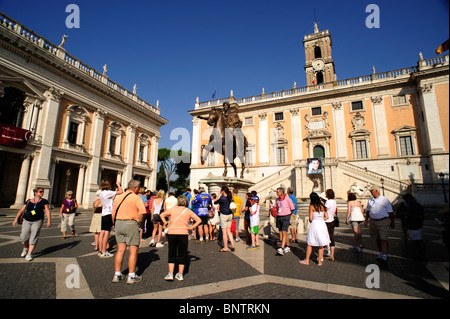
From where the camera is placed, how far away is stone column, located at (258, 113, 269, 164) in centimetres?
2978

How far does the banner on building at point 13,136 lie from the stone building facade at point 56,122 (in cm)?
5

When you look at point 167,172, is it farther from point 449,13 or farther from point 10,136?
point 449,13

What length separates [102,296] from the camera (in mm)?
3004

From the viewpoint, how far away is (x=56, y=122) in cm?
1881

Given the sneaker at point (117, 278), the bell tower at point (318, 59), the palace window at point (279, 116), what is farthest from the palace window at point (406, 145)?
the sneaker at point (117, 278)

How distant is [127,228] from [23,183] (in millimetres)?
18377

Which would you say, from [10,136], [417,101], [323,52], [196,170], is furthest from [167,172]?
[417,101]

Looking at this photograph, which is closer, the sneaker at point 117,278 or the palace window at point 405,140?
the sneaker at point 117,278

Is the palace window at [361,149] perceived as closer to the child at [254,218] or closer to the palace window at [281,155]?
the palace window at [281,155]

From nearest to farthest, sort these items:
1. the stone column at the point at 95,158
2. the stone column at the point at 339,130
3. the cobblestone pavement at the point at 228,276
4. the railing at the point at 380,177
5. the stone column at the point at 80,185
Answer: the cobblestone pavement at the point at 228,276 → the railing at the point at 380,177 → the stone column at the point at 80,185 → the stone column at the point at 95,158 → the stone column at the point at 339,130

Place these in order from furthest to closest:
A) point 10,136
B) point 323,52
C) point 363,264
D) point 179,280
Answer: point 323,52 → point 10,136 → point 363,264 → point 179,280

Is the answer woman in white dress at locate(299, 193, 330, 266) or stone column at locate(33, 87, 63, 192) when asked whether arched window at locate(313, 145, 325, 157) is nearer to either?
woman in white dress at locate(299, 193, 330, 266)

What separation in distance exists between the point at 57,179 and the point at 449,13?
27.8 meters

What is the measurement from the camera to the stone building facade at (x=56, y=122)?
52.8 feet
